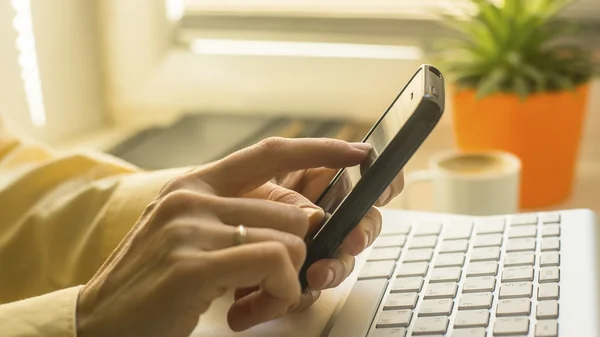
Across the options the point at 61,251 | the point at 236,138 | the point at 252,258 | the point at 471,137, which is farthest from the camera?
the point at 236,138

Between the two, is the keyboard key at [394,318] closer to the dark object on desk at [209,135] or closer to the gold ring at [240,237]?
the gold ring at [240,237]

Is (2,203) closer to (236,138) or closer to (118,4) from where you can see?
(236,138)

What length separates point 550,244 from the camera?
0.52 m

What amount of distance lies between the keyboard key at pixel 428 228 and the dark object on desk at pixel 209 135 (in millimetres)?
400

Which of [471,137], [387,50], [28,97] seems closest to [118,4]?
[28,97]

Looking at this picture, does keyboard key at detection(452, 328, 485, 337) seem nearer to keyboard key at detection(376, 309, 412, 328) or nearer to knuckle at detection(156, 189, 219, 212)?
keyboard key at detection(376, 309, 412, 328)

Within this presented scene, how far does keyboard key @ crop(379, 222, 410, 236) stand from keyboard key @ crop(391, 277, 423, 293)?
0.08 m

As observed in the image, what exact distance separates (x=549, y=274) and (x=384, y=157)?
0.13 meters

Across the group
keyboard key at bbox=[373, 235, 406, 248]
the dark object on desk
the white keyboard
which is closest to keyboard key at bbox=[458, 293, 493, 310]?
Answer: the white keyboard

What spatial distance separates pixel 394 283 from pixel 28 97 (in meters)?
0.70

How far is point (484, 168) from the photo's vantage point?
78 centimetres

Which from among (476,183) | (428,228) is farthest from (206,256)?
(476,183)

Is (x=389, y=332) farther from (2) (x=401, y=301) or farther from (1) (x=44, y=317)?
(1) (x=44, y=317)

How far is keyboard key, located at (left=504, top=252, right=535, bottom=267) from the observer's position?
500mm
